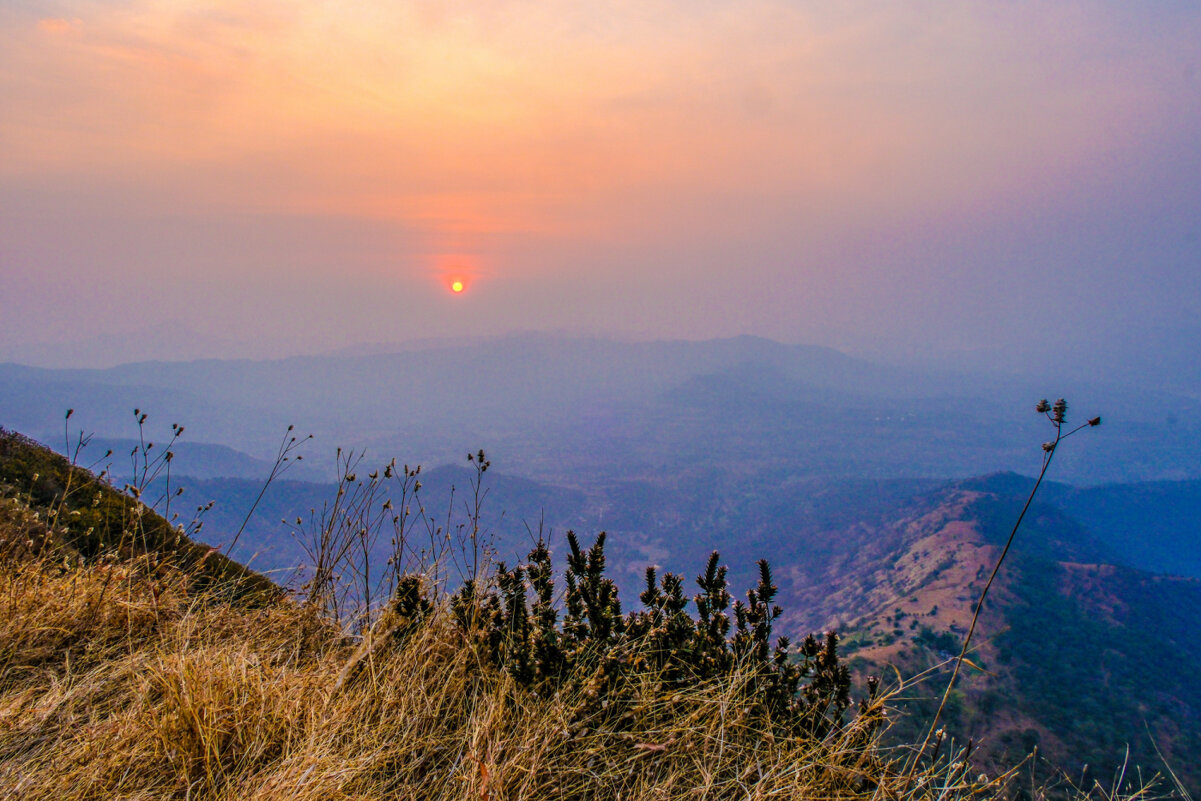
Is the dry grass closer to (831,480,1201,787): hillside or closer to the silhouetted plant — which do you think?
the silhouetted plant

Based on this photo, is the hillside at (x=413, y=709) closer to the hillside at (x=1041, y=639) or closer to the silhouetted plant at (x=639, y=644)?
the silhouetted plant at (x=639, y=644)

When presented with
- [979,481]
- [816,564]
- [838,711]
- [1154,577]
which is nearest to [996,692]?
[1154,577]

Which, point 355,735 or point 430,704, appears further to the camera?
point 430,704

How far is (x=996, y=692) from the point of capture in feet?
189

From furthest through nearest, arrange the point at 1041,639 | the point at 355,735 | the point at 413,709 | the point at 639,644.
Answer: the point at 1041,639 → the point at 639,644 → the point at 413,709 → the point at 355,735

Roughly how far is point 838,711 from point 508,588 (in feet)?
5.61

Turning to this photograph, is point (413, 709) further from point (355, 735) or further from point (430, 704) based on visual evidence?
point (355, 735)

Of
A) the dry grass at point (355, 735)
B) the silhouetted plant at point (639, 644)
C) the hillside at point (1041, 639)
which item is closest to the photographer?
the dry grass at point (355, 735)

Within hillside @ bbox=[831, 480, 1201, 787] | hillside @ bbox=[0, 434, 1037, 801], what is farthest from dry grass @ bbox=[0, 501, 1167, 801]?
hillside @ bbox=[831, 480, 1201, 787]

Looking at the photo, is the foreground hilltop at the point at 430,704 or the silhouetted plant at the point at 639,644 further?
the silhouetted plant at the point at 639,644

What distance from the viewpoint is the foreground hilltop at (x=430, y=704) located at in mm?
1948

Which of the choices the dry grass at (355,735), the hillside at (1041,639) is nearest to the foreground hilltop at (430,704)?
the dry grass at (355,735)

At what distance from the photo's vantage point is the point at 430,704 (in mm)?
2453

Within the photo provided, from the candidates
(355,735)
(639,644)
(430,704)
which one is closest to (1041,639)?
(639,644)
